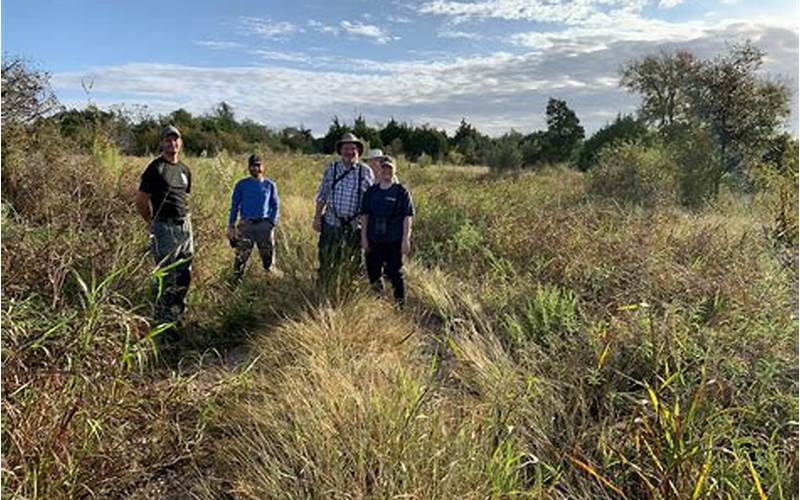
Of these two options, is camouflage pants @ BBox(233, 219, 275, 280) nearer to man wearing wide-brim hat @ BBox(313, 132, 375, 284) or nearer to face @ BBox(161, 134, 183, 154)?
man wearing wide-brim hat @ BBox(313, 132, 375, 284)

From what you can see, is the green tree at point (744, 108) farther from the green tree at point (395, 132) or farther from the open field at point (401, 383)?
the green tree at point (395, 132)

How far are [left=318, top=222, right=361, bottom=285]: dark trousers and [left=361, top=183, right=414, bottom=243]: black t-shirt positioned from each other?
237 mm

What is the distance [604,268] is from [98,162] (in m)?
8.08

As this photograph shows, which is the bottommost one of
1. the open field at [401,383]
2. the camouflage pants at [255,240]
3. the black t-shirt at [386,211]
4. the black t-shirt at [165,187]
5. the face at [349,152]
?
the open field at [401,383]

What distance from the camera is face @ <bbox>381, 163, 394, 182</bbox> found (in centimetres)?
565

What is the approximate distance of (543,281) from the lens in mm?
6074

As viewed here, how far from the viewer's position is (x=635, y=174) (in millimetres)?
15180

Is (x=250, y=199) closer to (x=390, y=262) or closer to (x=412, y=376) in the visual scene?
(x=390, y=262)

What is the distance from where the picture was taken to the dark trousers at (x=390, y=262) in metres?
5.79

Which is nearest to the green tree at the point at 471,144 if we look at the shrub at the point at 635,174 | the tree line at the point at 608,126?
the tree line at the point at 608,126

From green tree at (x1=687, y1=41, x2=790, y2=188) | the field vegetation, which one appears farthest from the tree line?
the field vegetation

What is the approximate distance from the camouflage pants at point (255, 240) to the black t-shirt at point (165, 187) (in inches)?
57.5

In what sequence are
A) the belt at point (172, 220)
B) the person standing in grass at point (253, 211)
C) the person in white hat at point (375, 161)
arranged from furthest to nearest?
1. the person standing in grass at point (253, 211)
2. the person in white hat at point (375, 161)
3. the belt at point (172, 220)

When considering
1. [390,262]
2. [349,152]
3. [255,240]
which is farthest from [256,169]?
[390,262]
